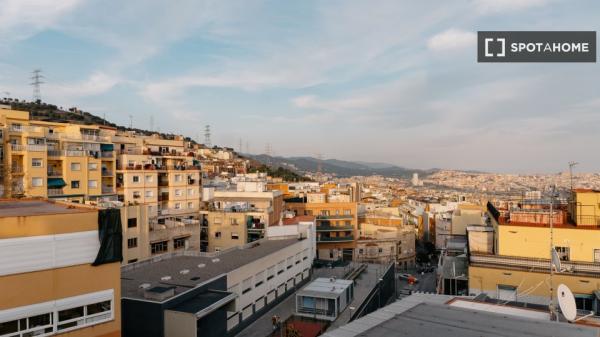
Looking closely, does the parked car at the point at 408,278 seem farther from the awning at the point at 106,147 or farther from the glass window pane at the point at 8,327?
the glass window pane at the point at 8,327

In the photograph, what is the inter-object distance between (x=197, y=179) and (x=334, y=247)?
63.2 ft

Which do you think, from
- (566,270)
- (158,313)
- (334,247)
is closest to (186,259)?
(158,313)

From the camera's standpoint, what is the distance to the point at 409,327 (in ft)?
30.8

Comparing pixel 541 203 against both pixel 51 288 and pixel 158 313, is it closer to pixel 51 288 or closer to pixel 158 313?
pixel 158 313

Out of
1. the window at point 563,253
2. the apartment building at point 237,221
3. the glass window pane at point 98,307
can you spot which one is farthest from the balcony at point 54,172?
the window at point 563,253

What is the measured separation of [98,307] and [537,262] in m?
18.8

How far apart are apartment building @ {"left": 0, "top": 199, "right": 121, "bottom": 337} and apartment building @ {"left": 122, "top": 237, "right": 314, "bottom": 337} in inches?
190

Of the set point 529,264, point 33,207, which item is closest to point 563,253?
point 529,264

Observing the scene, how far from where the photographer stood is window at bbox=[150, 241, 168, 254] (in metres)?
33.0

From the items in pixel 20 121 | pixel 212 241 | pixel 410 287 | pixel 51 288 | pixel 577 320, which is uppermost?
pixel 20 121

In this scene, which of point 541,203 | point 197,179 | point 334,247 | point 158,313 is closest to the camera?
point 158,313

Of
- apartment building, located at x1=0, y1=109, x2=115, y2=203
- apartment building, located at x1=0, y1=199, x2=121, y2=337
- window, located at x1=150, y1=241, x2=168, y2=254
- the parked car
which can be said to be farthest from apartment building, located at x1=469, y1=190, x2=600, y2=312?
apartment building, located at x1=0, y1=109, x2=115, y2=203

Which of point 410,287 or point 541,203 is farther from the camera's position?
point 410,287

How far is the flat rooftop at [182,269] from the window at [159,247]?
677 cm
